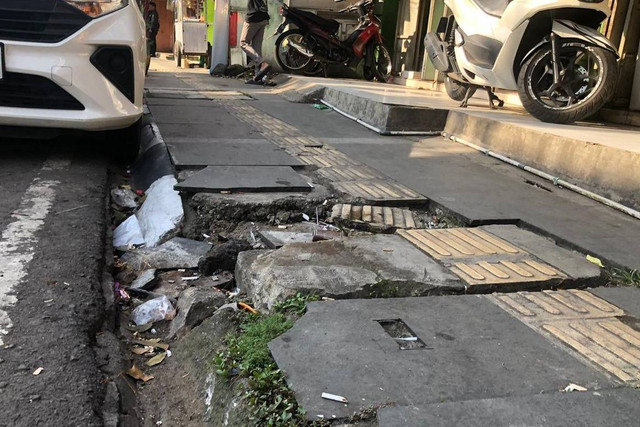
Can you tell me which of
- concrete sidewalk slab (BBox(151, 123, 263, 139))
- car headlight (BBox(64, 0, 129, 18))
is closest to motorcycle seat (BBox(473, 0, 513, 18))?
concrete sidewalk slab (BBox(151, 123, 263, 139))

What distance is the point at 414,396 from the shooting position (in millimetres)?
1533

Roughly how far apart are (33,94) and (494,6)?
4.16 m

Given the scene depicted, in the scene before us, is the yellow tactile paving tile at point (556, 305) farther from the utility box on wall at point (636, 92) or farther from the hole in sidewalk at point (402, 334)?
the utility box on wall at point (636, 92)

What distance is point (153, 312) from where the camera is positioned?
7.88 ft

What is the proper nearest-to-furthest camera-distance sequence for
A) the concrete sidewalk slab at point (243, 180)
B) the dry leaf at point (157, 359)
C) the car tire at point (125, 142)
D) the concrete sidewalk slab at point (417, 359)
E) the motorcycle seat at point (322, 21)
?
1. the concrete sidewalk slab at point (417, 359)
2. the dry leaf at point (157, 359)
3. the concrete sidewalk slab at point (243, 180)
4. the car tire at point (125, 142)
5. the motorcycle seat at point (322, 21)

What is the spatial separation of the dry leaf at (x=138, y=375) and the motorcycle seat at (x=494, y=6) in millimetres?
4660

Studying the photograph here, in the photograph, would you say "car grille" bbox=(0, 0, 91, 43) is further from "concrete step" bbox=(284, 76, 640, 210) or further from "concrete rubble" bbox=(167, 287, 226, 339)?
"concrete step" bbox=(284, 76, 640, 210)

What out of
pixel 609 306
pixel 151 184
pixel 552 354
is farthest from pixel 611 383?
pixel 151 184

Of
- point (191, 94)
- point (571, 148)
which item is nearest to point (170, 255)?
point (571, 148)

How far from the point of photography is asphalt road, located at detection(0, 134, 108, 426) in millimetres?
1628

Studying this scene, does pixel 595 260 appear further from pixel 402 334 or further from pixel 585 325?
pixel 402 334

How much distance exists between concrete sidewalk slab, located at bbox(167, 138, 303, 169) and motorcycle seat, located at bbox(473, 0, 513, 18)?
2494 millimetres

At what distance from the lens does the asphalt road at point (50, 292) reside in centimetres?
163

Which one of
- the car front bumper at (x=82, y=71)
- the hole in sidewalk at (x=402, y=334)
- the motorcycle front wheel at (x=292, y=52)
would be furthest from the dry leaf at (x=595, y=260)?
the motorcycle front wheel at (x=292, y=52)
